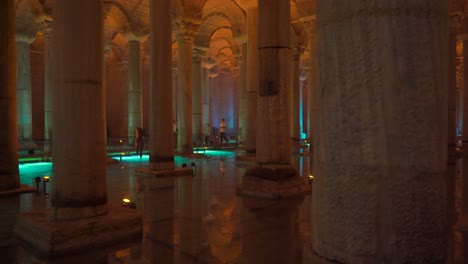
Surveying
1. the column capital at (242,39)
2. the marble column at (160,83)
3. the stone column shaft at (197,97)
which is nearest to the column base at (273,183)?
the marble column at (160,83)

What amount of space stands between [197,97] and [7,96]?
473 inches

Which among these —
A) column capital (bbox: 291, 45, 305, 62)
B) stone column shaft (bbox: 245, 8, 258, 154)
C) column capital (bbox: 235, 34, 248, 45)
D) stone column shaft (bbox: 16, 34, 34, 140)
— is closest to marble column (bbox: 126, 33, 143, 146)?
stone column shaft (bbox: 16, 34, 34, 140)

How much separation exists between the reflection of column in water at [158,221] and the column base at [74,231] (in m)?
0.30

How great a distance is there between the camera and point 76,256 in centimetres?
401

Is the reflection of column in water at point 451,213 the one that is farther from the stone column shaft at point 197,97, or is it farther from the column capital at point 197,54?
the column capital at point 197,54

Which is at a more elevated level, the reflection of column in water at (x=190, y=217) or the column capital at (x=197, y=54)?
the column capital at (x=197, y=54)

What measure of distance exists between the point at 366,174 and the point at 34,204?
6515 millimetres

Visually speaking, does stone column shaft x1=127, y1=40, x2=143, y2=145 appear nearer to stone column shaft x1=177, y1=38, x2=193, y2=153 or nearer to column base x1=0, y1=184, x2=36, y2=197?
stone column shaft x1=177, y1=38, x2=193, y2=153

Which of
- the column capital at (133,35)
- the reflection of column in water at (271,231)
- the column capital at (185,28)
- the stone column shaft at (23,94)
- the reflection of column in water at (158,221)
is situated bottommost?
the reflection of column in water at (271,231)

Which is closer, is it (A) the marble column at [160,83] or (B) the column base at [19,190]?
(B) the column base at [19,190]

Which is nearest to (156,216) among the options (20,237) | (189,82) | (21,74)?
(20,237)

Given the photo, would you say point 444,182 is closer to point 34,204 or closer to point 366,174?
point 366,174

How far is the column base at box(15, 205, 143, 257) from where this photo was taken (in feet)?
13.3

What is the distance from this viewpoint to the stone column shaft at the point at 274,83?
23.9ft
